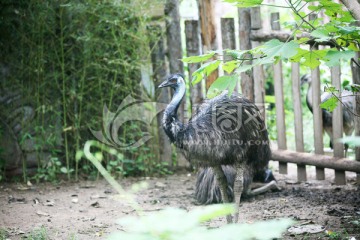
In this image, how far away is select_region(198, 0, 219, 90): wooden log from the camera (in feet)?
21.3

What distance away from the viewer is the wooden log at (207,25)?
6480mm

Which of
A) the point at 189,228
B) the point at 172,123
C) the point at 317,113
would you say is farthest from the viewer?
the point at 317,113

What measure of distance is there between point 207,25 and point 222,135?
2.57 metres

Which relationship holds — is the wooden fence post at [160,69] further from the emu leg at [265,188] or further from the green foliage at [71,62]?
the emu leg at [265,188]

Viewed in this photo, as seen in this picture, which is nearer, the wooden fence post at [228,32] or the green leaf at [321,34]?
the green leaf at [321,34]

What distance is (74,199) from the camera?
17.9ft

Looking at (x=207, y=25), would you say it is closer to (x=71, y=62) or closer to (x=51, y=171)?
(x=71, y=62)

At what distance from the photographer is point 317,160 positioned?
5.51 meters

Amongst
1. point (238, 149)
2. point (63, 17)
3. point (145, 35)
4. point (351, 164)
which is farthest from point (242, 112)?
point (63, 17)

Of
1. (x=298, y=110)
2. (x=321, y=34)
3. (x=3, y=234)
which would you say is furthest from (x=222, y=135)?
(x=3, y=234)

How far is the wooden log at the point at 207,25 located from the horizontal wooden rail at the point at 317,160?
4.02 feet

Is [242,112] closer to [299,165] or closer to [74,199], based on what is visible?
[299,165]

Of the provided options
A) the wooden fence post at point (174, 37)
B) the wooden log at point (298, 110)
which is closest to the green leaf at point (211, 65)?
the wooden log at point (298, 110)

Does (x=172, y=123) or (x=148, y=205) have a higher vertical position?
(x=172, y=123)
